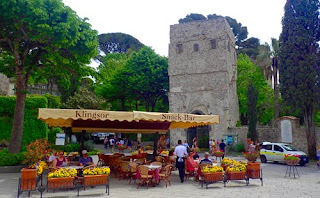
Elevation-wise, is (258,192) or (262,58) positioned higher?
(262,58)

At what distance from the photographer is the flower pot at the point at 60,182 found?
8.42 m

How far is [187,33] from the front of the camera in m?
32.1

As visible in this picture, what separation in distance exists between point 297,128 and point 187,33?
16.4 metres

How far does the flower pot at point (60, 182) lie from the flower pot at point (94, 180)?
0.48 metres

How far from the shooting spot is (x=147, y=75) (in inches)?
1396

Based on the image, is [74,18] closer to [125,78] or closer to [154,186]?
[154,186]

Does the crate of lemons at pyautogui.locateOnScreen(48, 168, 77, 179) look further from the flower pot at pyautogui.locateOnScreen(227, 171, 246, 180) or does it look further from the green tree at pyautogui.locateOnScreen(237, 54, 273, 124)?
the green tree at pyautogui.locateOnScreen(237, 54, 273, 124)

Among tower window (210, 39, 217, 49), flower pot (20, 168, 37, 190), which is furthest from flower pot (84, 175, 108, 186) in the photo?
tower window (210, 39, 217, 49)

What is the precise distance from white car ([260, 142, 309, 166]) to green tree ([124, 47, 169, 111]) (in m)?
18.4

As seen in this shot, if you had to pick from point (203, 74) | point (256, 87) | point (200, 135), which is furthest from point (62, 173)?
point (256, 87)

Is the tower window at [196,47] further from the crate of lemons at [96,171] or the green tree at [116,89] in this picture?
the crate of lemons at [96,171]

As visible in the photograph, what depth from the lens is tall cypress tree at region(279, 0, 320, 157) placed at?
67.5 feet

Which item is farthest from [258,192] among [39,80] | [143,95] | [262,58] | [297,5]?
[262,58]

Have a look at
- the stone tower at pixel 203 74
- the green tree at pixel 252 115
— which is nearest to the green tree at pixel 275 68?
the stone tower at pixel 203 74
